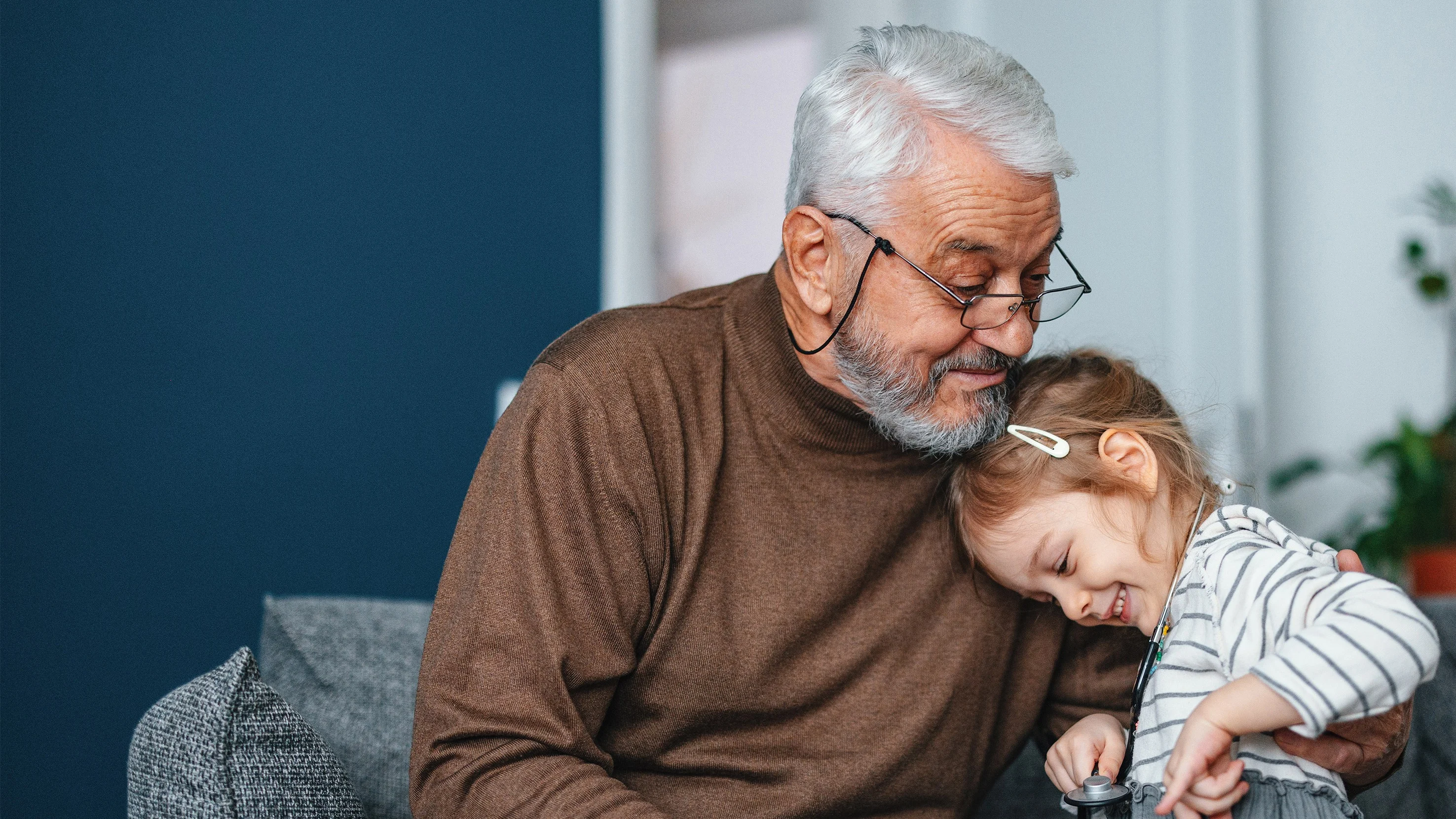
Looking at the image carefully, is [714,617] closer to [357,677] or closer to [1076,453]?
[1076,453]

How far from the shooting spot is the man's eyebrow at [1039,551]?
1.43m

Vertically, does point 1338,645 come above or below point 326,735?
above

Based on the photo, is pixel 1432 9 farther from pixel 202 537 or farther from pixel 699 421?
pixel 202 537

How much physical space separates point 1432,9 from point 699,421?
3270 mm

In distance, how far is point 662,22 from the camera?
15.4ft

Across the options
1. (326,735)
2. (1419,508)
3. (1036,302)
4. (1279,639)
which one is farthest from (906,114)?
(1419,508)

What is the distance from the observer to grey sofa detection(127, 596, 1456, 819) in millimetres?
1188

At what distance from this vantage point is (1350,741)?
128 cm

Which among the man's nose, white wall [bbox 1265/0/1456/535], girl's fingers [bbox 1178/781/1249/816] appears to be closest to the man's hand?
girl's fingers [bbox 1178/781/1249/816]

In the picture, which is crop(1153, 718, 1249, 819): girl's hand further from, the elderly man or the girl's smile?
the girl's smile

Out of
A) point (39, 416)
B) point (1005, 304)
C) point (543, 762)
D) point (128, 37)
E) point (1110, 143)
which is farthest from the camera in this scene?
point (1110, 143)

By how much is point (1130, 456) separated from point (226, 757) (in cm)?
108

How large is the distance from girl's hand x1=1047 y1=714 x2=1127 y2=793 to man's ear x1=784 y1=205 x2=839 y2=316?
2.06 feet

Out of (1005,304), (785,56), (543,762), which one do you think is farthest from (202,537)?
(785,56)
